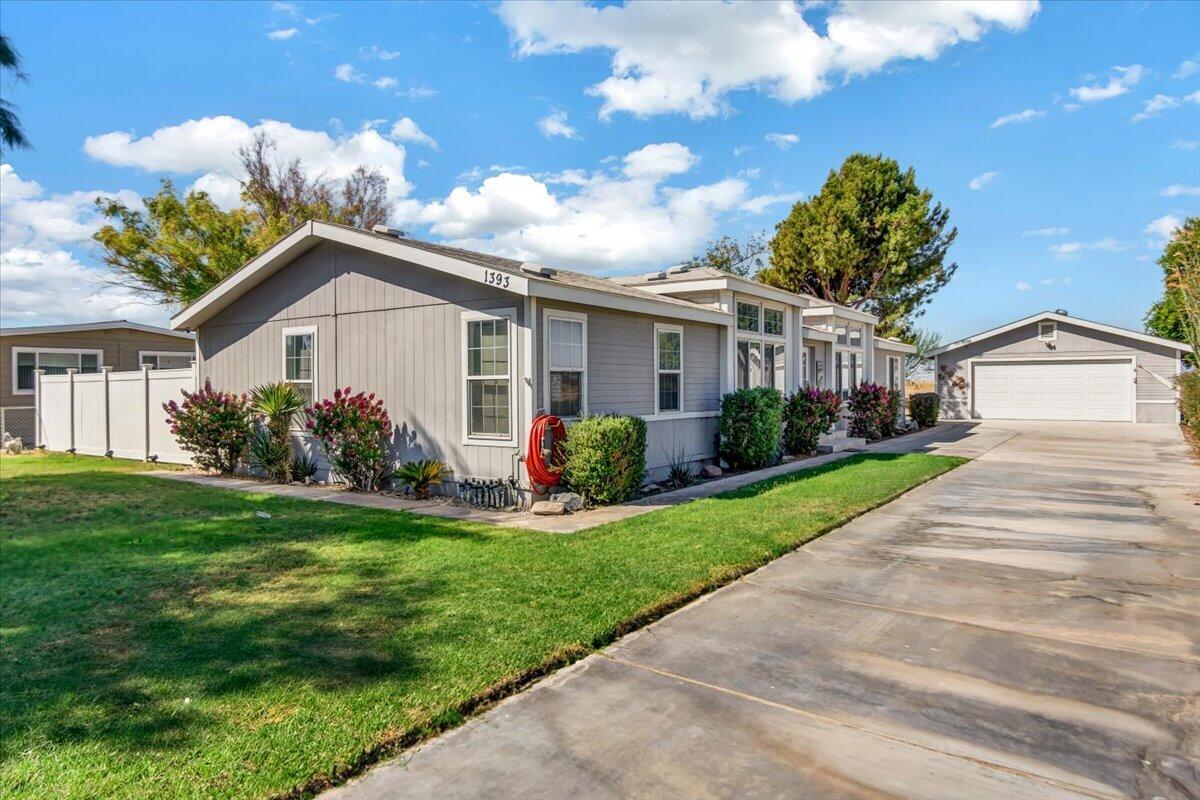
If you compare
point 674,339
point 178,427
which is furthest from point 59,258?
point 674,339

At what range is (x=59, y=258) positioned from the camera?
26156mm

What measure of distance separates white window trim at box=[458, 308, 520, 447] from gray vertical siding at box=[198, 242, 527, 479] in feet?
0.13

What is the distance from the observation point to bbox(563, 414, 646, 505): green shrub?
8359 mm

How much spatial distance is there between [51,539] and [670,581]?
256 inches

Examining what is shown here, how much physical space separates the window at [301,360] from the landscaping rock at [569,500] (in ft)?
16.5

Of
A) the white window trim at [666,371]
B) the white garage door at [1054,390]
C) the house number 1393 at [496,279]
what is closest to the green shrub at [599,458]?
the house number 1393 at [496,279]

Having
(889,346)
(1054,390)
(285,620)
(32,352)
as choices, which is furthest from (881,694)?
(1054,390)

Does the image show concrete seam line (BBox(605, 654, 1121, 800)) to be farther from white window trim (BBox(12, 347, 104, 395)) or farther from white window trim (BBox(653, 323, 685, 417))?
white window trim (BBox(12, 347, 104, 395))

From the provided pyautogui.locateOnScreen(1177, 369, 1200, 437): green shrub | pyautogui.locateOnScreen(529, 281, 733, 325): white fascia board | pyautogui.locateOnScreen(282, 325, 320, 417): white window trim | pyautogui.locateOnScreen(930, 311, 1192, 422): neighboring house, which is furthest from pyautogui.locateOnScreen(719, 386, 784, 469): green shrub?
pyautogui.locateOnScreen(930, 311, 1192, 422): neighboring house

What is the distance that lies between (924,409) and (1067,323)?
6.89m

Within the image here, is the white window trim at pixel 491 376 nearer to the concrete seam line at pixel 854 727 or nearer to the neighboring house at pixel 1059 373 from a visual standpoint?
the concrete seam line at pixel 854 727

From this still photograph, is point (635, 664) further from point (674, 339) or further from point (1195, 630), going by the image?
point (674, 339)

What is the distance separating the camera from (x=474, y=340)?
893 centimetres

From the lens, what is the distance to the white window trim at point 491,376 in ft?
27.9
